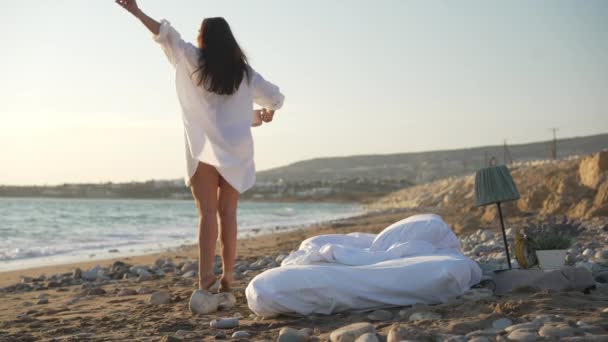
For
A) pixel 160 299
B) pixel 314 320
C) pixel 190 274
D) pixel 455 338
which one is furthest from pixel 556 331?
pixel 190 274

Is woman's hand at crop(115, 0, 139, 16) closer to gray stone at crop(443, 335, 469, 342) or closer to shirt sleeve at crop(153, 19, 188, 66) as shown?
shirt sleeve at crop(153, 19, 188, 66)

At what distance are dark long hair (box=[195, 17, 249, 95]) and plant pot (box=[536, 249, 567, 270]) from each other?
2459 millimetres

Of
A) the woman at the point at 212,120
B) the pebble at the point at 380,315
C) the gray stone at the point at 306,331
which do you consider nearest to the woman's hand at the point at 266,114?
the woman at the point at 212,120

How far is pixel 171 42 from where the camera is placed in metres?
4.34

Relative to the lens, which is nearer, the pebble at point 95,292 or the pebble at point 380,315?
the pebble at point 380,315

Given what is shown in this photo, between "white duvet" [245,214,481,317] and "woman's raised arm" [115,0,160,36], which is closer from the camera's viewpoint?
"white duvet" [245,214,481,317]

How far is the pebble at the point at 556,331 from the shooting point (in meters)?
2.57

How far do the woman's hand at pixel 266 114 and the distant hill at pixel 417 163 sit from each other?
Result: 247 ft

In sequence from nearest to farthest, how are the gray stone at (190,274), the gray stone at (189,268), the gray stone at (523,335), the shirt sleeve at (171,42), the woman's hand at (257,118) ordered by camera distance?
1. the gray stone at (523,335)
2. the shirt sleeve at (171,42)
3. the woman's hand at (257,118)
4. the gray stone at (190,274)
5. the gray stone at (189,268)

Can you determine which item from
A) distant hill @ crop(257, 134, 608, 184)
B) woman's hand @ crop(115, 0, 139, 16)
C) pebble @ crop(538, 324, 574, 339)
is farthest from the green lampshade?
distant hill @ crop(257, 134, 608, 184)

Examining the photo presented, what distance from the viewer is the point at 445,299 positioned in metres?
3.64

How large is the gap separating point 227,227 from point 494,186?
1980 millimetres

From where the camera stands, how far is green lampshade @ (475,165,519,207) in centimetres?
455

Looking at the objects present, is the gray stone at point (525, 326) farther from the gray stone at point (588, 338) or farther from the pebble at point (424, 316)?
the pebble at point (424, 316)
